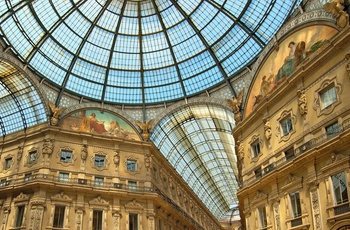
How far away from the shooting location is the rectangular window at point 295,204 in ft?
80.8

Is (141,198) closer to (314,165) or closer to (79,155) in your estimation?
(79,155)

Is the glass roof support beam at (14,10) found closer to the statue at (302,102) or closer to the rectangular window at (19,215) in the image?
the rectangular window at (19,215)

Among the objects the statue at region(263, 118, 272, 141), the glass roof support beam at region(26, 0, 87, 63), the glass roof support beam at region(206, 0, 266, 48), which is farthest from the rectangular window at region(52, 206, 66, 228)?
the glass roof support beam at region(206, 0, 266, 48)

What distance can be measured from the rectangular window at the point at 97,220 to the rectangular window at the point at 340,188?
69.1 feet

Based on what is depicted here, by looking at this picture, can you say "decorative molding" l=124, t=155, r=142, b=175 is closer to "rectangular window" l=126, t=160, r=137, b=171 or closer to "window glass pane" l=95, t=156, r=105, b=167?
"rectangular window" l=126, t=160, r=137, b=171

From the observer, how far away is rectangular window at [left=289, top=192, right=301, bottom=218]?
24625mm

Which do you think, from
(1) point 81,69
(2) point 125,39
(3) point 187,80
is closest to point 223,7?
(3) point 187,80

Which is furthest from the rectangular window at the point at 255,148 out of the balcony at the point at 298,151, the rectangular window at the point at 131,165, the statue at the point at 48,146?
the statue at the point at 48,146

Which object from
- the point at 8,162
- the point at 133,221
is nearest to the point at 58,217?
the point at 133,221

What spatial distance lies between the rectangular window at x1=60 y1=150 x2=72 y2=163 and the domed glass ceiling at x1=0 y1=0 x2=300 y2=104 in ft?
25.8

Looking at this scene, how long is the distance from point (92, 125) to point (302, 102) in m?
22.3

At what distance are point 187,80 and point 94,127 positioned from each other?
40.2 feet

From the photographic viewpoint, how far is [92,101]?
137 feet

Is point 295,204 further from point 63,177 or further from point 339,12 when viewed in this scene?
point 63,177
